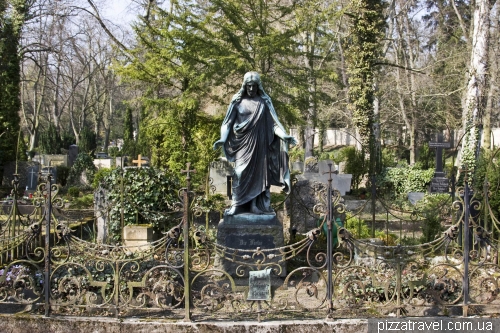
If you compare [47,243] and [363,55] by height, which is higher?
[363,55]

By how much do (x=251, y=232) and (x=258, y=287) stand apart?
7.26ft

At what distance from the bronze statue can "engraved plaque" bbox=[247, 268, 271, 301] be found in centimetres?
233

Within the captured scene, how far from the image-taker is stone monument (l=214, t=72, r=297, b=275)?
6996 mm

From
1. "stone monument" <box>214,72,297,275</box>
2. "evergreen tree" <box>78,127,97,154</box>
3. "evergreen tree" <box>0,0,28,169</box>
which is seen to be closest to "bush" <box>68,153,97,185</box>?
"evergreen tree" <box>0,0,28,169</box>

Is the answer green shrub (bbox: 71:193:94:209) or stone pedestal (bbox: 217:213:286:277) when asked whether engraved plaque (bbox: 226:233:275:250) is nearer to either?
stone pedestal (bbox: 217:213:286:277)

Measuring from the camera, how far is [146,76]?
15.4 metres

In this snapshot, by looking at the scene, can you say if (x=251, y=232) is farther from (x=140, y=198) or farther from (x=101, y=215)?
(x=101, y=215)

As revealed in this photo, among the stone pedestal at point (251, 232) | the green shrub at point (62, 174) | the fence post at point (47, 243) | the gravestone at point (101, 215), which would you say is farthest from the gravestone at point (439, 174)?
the green shrub at point (62, 174)

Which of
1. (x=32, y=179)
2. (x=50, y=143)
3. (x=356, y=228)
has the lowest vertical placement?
(x=356, y=228)

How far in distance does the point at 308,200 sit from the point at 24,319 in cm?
781

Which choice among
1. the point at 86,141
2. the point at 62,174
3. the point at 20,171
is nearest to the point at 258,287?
the point at 20,171

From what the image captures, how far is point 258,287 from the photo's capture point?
4.81 metres

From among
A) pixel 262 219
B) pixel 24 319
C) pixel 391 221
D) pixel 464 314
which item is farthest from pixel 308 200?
pixel 24 319

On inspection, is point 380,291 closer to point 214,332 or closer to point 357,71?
point 214,332
